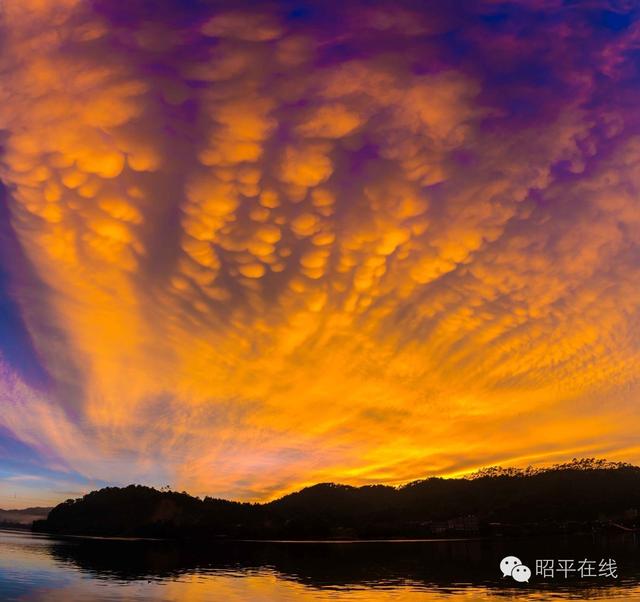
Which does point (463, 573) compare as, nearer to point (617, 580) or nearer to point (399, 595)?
point (617, 580)

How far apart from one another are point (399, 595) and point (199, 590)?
A: 84.0ft

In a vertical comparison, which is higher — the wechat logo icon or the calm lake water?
the wechat logo icon

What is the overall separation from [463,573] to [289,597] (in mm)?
39543

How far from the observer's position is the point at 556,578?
7688 centimetres

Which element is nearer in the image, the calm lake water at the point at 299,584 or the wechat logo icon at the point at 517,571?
the calm lake water at the point at 299,584

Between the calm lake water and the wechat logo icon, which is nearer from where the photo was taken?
the calm lake water

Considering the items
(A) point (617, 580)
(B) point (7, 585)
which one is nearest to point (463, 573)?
(A) point (617, 580)

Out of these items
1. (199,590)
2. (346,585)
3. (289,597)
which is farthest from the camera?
(346,585)

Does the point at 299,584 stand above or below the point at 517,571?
below

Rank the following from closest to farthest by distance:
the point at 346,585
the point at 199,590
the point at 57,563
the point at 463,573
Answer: the point at 199,590 → the point at 346,585 → the point at 463,573 → the point at 57,563

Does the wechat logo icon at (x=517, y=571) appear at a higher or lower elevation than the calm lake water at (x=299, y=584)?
higher

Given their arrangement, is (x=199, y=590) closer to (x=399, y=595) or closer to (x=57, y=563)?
(x=399, y=595)

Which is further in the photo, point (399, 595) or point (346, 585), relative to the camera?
point (346, 585)

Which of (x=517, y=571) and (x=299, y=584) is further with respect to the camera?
(x=517, y=571)
